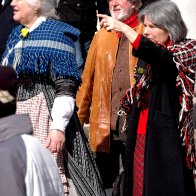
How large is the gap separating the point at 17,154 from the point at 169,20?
2245 mm

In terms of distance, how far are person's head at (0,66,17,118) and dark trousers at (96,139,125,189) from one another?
2.81 m

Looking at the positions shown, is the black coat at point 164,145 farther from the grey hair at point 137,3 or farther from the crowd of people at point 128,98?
the grey hair at point 137,3

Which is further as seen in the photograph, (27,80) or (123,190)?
(123,190)

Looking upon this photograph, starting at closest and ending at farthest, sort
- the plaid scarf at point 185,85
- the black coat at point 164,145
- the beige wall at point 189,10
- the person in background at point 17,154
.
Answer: the person in background at point 17,154 → the plaid scarf at point 185,85 → the black coat at point 164,145 → the beige wall at point 189,10

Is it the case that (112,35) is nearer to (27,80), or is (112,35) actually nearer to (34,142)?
(27,80)

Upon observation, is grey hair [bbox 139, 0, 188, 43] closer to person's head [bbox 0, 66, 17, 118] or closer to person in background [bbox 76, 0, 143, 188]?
person in background [bbox 76, 0, 143, 188]

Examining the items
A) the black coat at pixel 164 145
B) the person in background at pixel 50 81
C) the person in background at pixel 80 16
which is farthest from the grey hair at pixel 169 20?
the person in background at pixel 80 16

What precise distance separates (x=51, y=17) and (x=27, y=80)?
0.46 meters

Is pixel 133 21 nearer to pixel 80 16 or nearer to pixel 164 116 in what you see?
pixel 164 116

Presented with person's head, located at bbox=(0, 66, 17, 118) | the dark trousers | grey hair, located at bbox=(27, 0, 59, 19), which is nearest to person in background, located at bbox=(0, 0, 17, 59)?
the dark trousers

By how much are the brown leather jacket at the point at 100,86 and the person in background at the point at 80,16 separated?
1.26 m

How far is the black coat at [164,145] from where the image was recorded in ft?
17.2

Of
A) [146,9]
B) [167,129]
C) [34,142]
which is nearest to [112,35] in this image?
[146,9]

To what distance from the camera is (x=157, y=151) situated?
209 inches
